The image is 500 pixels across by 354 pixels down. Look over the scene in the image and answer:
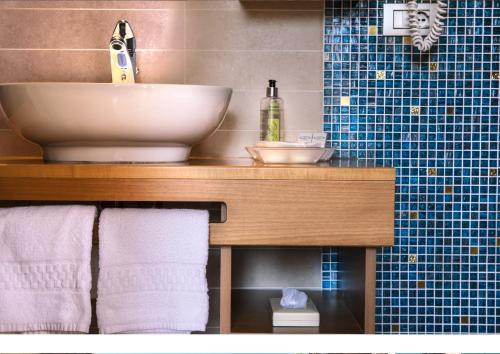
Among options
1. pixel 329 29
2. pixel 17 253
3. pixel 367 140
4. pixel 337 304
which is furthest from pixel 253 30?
pixel 17 253

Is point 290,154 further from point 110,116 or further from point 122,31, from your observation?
point 122,31

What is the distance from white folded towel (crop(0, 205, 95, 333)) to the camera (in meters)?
1.41

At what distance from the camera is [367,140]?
2018 millimetres

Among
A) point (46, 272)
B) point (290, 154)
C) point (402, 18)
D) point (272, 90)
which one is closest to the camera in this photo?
point (46, 272)

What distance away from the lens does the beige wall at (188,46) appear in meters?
1.99

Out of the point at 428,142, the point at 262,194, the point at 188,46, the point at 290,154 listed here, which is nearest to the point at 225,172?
the point at 262,194

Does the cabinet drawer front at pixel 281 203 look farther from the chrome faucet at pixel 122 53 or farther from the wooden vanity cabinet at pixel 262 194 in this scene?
the chrome faucet at pixel 122 53

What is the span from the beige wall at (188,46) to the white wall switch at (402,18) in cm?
22

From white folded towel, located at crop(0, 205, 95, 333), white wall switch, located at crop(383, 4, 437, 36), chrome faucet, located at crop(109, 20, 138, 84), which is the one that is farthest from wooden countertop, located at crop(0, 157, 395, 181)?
white wall switch, located at crop(383, 4, 437, 36)

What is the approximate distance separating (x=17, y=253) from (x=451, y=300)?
1.36 meters

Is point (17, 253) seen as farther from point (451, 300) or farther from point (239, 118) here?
point (451, 300)

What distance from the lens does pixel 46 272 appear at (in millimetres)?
1422

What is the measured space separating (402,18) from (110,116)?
1.02 meters

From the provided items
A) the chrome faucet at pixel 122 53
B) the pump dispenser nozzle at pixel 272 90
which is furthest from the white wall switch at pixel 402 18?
the chrome faucet at pixel 122 53
